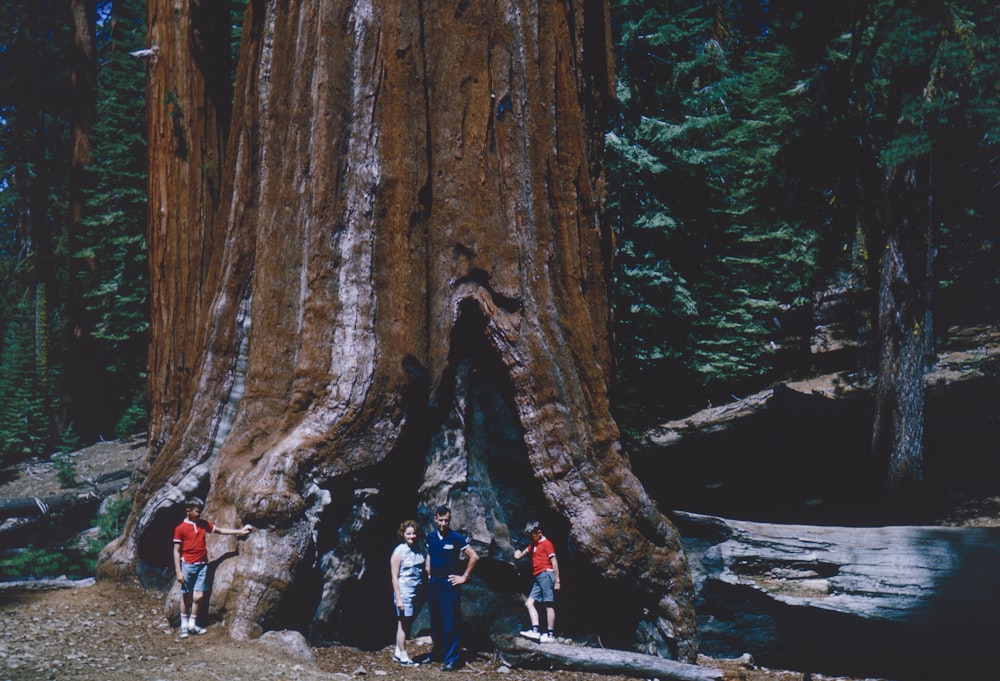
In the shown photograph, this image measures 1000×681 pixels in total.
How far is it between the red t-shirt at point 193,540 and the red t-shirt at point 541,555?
8.92 ft

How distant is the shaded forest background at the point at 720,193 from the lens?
13.0m

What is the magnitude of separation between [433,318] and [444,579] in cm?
229

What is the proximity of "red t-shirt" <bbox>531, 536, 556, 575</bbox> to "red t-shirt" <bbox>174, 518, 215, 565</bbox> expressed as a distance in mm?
2718

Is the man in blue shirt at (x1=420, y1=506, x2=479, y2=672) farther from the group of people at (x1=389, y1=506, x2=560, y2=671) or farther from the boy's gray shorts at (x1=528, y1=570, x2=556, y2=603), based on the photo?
the boy's gray shorts at (x1=528, y1=570, x2=556, y2=603)

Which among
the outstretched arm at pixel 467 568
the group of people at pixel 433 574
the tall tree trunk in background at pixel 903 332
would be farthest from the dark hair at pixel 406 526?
the tall tree trunk in background at pixel 903 332

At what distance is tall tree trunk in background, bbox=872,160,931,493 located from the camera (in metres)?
14.1

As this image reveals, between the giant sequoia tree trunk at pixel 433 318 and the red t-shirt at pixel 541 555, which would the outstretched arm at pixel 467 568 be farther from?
the red t-shirt at pixel 541 555

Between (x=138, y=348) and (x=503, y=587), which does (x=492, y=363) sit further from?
(x=138, y=348)

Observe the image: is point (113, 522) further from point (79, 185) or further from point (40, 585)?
point (79, 185)

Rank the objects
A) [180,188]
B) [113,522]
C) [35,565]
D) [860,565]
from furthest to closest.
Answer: [113,522] → [35,565] → [180,188] → [860,565]

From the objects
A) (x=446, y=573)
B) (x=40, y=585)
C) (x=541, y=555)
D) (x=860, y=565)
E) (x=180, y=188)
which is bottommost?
(x=40, y=585)

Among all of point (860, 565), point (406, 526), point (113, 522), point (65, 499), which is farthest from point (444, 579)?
point (65, 499)

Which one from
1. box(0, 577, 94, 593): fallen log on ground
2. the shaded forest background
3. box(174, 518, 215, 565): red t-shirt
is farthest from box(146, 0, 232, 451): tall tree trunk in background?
box(174, 518, 215, 565): red t-shirt

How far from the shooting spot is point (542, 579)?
7199 mm
